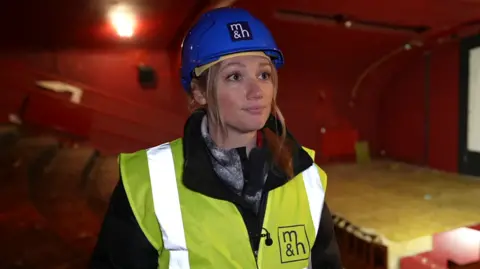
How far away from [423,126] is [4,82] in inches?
65.2

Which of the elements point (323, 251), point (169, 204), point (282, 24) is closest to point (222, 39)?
point (169, 204)

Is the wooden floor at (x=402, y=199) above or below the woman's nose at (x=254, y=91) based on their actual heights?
below

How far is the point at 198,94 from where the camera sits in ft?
2.67

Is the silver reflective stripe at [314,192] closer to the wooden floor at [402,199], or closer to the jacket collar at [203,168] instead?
the jacket collar at [203,168]

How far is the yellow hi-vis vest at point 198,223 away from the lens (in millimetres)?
710

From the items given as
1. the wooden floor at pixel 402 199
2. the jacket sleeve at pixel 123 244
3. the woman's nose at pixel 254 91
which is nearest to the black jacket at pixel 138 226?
the jacket sleeve at pixel 123 244

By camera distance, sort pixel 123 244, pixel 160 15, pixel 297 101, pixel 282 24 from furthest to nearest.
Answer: pixel 297 101 < pixel 282 24 < pixel 160 15 < pixel 123 244

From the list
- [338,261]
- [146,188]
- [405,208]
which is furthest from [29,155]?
[405,208]

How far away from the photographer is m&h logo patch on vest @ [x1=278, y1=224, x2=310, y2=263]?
75 centimetres

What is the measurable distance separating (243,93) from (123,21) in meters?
0.80

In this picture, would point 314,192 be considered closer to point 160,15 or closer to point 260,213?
point 260,213

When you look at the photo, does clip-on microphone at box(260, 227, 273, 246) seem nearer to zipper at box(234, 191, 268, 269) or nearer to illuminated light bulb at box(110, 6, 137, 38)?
zipper at box(234, 191, 268, 269)

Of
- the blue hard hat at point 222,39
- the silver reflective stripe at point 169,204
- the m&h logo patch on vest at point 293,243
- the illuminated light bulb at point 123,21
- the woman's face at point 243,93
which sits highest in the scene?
the illuminated light bulb at point 123,21

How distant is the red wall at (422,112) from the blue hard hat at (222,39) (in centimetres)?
122
